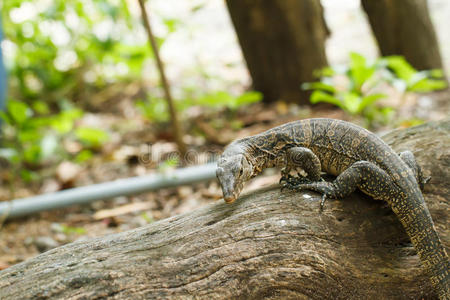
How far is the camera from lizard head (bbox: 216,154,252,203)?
11.5 ft

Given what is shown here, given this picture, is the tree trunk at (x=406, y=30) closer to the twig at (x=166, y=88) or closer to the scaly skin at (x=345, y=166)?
the twig at (x=166, y=88)

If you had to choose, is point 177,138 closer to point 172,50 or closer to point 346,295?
point 346,295

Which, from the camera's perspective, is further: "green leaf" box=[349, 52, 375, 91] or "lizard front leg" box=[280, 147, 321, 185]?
"green leaf" box=[349, 52, 375, 91]

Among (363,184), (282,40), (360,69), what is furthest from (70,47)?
(363,184)

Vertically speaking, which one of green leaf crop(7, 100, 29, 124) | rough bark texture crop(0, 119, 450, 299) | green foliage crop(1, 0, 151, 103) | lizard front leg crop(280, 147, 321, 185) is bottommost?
rough bark texture crop(0, 119, 450, 299)

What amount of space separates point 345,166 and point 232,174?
1.19 m

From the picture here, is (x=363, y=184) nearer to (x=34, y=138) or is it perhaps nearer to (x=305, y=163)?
(x=305, y=163)

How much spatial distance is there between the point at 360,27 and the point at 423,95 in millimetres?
4470

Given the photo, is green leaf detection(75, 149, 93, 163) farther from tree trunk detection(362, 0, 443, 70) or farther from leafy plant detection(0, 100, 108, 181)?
tree trunk detection(362, 0, 443, 70)

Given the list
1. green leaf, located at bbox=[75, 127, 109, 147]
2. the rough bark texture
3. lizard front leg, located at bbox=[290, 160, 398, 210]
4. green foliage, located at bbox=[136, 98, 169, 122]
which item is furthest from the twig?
lizard front leg, located at bbox=[290, 160, 398, 210]

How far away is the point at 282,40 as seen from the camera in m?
8.33

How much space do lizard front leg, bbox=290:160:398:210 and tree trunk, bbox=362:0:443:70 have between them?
587 centimetres

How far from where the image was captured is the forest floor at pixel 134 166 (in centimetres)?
582

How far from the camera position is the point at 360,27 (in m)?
12.5
